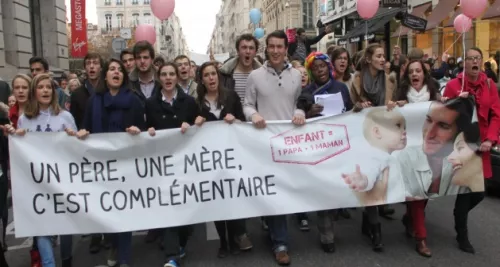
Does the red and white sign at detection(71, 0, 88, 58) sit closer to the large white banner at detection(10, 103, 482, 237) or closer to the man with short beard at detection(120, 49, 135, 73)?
the man with short beard at detection(120, 49, 135, 73)

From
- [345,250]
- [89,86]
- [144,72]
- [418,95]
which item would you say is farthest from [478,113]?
[89,86]

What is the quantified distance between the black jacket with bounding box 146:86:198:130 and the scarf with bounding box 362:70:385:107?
1836 mm

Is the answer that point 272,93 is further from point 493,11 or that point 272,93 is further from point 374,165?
point 493,11

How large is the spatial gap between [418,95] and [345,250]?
65.7 inches

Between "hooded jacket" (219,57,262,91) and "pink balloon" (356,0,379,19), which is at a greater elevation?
"pink balloon" (356,0,379,19)

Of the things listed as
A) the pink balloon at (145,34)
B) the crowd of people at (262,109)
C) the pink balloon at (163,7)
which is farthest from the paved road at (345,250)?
the pink balloon at (145,34)

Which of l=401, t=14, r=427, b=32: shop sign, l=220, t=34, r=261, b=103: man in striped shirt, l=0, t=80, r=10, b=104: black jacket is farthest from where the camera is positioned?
l=401, t=14, r=427, b=32: shop sign

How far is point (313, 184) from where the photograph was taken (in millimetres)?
4660

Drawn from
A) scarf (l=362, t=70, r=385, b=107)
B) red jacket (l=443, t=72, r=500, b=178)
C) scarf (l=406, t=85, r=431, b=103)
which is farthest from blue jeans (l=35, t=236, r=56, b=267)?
red jacket (l=443, t=72, r=500, b=178)

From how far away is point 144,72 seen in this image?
5465mm

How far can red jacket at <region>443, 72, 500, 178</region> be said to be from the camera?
4.71 meters

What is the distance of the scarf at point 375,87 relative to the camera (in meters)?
5.12

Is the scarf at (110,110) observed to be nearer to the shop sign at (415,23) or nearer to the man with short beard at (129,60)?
the man with short beard at (129,60)

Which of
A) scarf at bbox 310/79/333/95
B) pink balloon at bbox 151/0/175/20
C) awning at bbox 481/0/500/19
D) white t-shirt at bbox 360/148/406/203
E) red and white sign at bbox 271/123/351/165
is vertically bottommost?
white t-shirt at bbox 360/148/406/203
